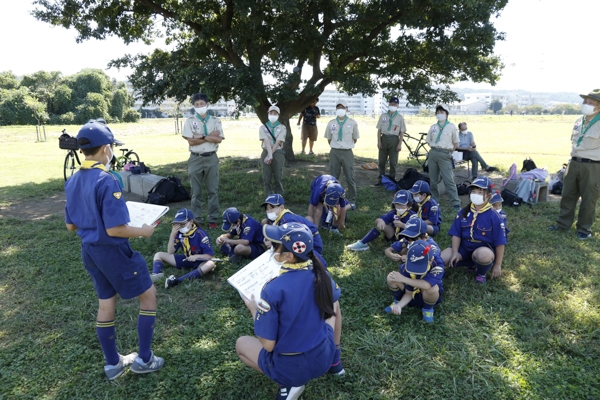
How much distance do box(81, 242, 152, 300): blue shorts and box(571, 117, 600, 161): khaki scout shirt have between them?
241 inches

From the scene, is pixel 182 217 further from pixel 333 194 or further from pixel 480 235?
pixel 480 235

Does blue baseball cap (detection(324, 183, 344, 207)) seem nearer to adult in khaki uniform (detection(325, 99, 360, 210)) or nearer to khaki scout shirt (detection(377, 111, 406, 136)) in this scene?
adult in khaki uniform (detection(325, 99, 360, 210))

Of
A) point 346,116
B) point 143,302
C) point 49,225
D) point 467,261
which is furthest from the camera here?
point 346,116

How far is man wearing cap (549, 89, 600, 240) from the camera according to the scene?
224 inches

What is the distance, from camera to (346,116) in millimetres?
Answer: 7629

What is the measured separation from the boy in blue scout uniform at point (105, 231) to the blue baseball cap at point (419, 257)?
2.29 metres

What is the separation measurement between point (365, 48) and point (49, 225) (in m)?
7.71

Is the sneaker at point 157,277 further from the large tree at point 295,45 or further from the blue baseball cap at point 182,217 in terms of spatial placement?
the large tree at point 295,45

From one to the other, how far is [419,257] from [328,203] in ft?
A: 7.33

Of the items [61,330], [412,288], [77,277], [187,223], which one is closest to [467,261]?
[412,288]

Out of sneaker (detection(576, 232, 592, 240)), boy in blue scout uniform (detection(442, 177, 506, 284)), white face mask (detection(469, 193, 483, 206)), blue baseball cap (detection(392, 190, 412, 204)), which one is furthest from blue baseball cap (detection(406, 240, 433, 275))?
sneaker (detection(576, 232, 592, 240))

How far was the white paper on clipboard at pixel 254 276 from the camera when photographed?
119 inches

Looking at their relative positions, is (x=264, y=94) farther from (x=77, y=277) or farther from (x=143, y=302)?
(x=143, y=302)

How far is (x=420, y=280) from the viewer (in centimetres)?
379
